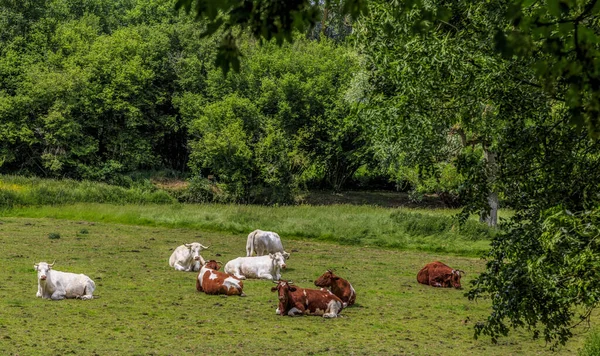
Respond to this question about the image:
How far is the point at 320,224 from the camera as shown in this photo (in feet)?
99.1

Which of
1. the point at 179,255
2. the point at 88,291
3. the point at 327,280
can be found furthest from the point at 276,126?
the point at 88,291

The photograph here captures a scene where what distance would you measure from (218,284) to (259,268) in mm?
2379

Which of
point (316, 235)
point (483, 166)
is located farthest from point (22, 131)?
point (483, 166)

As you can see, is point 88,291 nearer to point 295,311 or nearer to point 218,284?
point 218,284

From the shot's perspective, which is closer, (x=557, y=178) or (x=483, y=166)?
(x=557, y=178)

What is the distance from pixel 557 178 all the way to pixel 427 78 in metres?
3.62

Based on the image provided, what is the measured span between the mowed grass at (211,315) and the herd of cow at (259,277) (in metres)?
0.26

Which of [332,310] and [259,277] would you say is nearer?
[332,310]

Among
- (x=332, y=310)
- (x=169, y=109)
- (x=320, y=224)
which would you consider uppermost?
(x=169, y=109)

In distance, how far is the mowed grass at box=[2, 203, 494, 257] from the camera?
28.0 metres

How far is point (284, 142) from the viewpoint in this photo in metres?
54.7

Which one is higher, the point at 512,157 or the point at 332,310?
the point at 512,157

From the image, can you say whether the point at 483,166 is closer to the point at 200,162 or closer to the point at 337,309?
the point at 337,309

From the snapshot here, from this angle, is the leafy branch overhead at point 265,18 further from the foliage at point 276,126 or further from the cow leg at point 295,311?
the foliage at point 276,126
